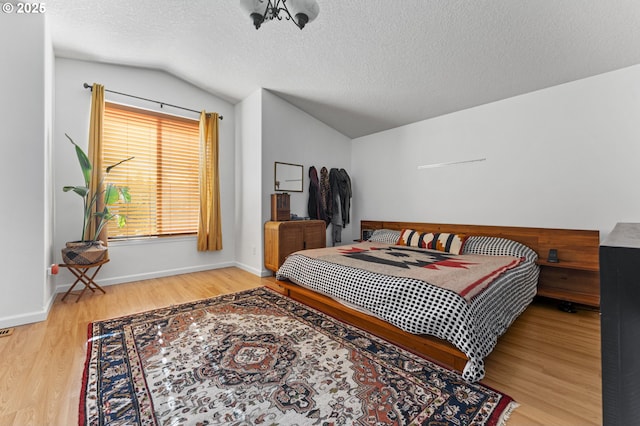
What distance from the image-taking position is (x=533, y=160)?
314 centimetres

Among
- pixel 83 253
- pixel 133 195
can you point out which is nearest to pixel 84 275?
pixel 83 253

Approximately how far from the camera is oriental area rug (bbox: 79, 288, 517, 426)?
1.34m

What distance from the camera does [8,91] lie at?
2.32 meters

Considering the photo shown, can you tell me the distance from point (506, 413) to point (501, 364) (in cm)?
52

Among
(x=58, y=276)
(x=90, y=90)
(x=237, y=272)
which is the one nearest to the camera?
(x=58, y=276)

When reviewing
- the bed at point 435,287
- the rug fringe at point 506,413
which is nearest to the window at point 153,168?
the bed at point 435,287

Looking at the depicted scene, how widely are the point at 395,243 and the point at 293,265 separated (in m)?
1.67

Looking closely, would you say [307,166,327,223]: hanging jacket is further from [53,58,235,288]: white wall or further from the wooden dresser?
[53,58,235,288]: white wall

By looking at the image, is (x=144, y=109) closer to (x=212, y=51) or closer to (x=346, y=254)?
(x=212, y=51)

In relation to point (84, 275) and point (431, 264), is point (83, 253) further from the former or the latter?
point (431, 264)

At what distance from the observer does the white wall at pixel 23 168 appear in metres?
2.31

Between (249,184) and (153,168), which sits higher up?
(153,168)

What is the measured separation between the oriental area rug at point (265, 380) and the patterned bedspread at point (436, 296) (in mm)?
220

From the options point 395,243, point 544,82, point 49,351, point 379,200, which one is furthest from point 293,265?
point 544,82
